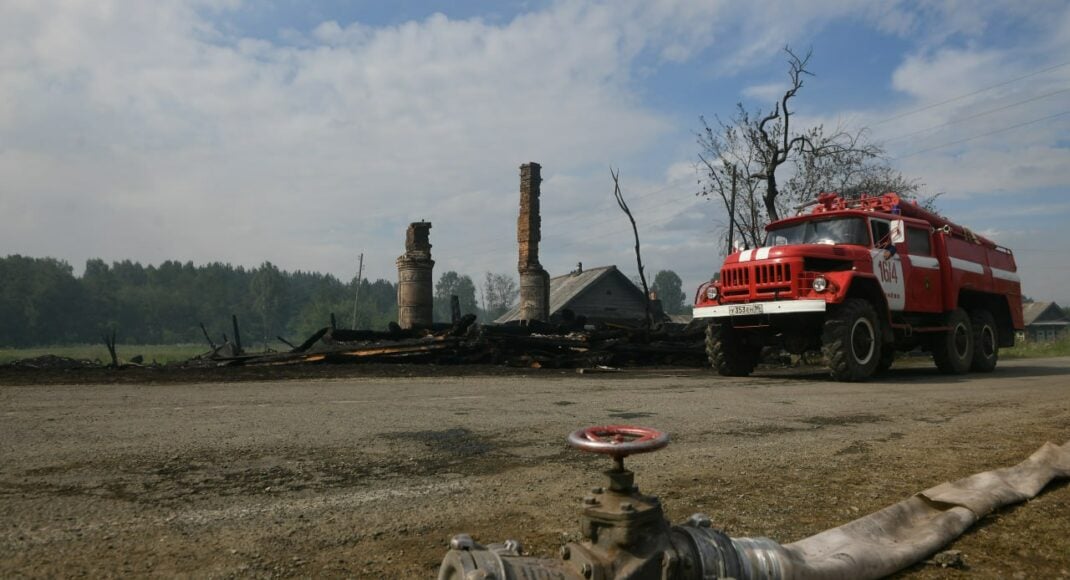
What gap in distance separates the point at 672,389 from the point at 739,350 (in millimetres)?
3634

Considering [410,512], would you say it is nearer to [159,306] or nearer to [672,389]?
[672,389]

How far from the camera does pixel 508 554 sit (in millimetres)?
1900

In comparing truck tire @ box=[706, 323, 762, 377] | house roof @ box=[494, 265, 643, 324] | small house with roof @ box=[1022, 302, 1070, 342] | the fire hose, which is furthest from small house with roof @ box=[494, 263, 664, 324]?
small house with roof @ box=[1022, 302, 1070, 342]

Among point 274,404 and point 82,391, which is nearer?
point 274,404

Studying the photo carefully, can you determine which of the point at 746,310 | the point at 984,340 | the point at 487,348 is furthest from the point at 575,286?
the point at 746,310

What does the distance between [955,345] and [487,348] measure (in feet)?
29.0

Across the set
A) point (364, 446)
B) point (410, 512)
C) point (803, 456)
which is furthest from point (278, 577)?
point (803, 456)

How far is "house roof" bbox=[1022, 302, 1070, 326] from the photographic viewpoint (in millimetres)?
77375

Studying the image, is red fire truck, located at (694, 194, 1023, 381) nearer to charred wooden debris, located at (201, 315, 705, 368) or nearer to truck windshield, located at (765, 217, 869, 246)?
truck windshield, located at (765, 217, 869, 246)

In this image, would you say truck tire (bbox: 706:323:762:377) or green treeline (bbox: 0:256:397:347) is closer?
truck tire (bbox: 706:323:762:377)

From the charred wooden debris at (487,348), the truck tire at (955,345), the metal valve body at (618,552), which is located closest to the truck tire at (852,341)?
the truck tire at (955,345)

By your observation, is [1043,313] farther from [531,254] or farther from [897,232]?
[897,232]

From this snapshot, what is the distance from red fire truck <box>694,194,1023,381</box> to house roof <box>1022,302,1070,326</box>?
252ft

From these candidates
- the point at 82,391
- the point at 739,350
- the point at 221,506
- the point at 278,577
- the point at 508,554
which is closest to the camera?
the point at 508,554
